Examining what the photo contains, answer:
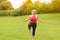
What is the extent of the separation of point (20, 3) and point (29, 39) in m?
48.0

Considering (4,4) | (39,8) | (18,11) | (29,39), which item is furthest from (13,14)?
(29,39)

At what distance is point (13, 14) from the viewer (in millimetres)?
50938

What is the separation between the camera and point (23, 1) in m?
61.8

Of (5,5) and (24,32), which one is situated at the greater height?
(5,5)

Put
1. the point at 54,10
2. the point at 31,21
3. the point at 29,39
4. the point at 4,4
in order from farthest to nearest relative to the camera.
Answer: the point at 4,4 < the point at 54,10 < the point at 29,39 < the point at 31,21

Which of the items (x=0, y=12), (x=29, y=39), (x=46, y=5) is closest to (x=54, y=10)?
(x=46, y=5)

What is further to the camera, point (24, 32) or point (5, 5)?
point (5, 5)

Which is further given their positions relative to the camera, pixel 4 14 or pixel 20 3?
pixel 20 3

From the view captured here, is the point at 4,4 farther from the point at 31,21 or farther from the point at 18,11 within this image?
the point at 31,21

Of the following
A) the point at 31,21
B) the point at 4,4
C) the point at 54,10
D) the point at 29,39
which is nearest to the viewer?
the point at 31,21

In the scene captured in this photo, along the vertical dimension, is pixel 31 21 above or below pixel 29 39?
above

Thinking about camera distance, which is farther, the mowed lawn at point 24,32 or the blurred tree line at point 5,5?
the blurred tree line at point 5,5

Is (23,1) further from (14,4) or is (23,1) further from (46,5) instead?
(46,5)

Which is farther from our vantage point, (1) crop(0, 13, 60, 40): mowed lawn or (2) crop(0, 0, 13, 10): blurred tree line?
(2) crop(0, 0, 13, 10): blurred tree line
